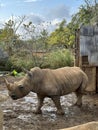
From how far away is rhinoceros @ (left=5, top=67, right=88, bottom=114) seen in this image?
7.77 metres

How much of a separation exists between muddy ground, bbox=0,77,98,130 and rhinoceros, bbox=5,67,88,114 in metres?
0.33

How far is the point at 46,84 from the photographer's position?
809cm

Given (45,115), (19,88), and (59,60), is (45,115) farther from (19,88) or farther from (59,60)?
(59,60)

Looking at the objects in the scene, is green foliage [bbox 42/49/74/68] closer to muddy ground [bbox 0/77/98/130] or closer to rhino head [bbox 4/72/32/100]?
muddy ground [bbox 0/77/98/130]

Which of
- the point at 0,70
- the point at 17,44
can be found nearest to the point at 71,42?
the point at 17,44

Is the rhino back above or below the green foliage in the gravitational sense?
above

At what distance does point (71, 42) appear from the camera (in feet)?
90.1

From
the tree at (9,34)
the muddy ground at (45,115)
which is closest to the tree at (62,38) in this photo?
the tree at (9,34)

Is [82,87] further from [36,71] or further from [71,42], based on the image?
[71,42]

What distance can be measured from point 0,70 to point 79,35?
7804 millimetres

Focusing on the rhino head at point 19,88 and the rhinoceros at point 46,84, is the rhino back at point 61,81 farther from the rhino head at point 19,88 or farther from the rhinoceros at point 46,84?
the rhino head at point 19,88

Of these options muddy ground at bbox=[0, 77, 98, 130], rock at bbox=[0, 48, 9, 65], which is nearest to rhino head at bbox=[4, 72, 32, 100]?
muddy ground at bbox=[0, 77, 98, 130]

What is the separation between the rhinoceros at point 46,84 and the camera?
7.77 meters

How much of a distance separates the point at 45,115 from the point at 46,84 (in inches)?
28.3
